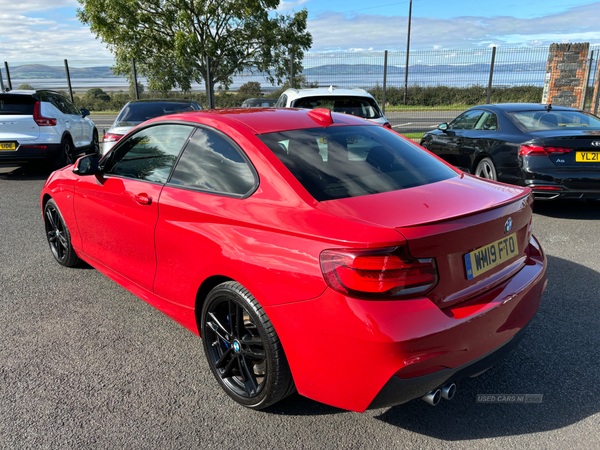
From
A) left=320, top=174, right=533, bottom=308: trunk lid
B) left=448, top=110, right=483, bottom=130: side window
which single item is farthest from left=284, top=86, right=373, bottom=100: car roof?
left=320, top=174, right=533, bottom=308: trunk lid

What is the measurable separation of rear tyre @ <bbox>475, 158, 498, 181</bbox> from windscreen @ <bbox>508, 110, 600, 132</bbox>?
2.07 feet

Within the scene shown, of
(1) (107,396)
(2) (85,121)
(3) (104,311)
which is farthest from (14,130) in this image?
(1) (107,396)

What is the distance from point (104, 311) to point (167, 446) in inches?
67.6

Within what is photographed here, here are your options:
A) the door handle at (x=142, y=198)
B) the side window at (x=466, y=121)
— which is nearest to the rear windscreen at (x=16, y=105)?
the door handle at (x=142, y=198)

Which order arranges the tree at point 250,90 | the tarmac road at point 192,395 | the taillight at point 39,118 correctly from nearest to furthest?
1. the tarmac road at point 192,395
2. the taillight at point 39,118
3. the tree at point 250,90

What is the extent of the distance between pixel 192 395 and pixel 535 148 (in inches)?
205

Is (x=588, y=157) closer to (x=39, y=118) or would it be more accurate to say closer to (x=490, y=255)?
(x=490, y=255)

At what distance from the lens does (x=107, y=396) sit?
102 inches

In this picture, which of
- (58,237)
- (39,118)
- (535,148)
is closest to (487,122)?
(535,148)

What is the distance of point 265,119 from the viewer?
2.88 meters

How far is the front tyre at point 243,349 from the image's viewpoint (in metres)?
2.21

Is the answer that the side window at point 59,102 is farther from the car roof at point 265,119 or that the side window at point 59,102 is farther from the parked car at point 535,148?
the car roof at point 265,119

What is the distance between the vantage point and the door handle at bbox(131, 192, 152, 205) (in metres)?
2.93

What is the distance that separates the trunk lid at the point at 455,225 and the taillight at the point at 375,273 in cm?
7
